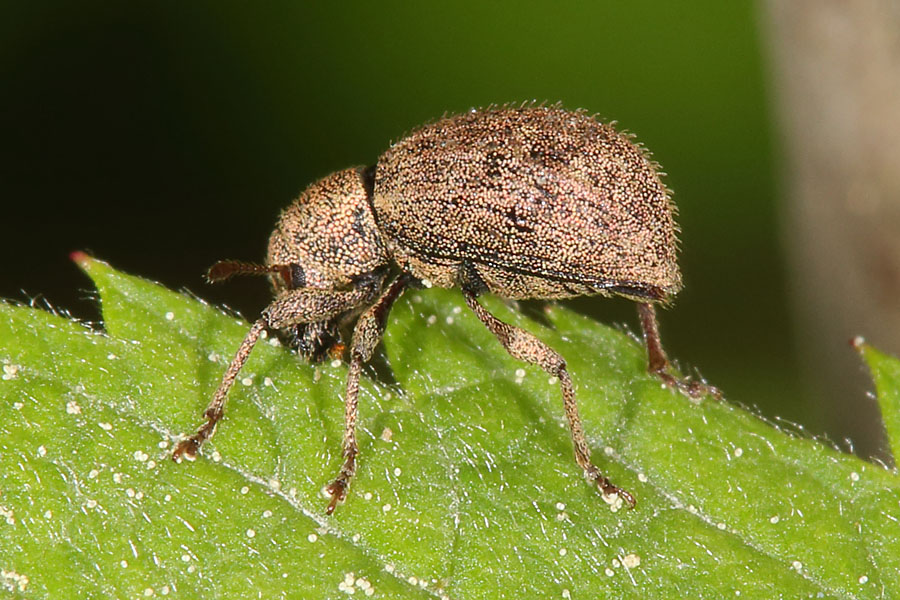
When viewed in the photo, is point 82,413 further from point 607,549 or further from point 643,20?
point 643,20

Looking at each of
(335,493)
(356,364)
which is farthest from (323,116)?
(335,493)

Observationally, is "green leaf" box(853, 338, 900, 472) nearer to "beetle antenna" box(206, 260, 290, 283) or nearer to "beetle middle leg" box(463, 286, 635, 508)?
"beetle middle leg" box(463, 286, 635, 508)

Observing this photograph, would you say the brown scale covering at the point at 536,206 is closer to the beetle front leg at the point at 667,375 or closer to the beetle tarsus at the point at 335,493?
the beetle front leg at the point at 667,375

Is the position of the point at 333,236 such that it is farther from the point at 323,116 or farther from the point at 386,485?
the point at 323,116

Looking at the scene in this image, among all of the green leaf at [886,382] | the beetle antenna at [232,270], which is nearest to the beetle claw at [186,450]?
the beetle antenna at [232,270]

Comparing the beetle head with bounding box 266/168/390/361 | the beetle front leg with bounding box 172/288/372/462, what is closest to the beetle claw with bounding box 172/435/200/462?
the beetle front leg with bounding box 172/288/372/462
